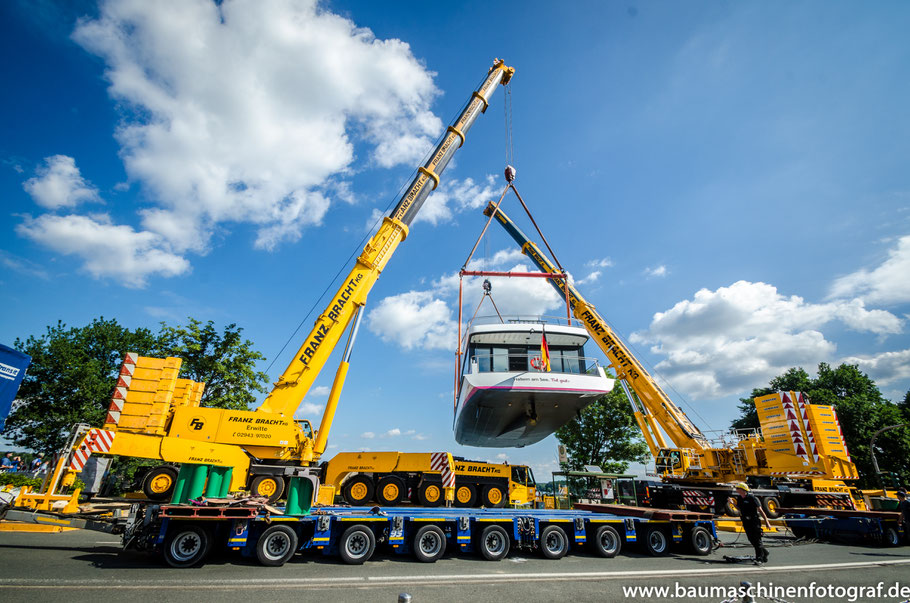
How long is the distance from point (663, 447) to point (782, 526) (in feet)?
14.7

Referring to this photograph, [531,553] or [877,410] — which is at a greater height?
[877,410]

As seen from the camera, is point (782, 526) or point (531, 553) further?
point (782, 526)

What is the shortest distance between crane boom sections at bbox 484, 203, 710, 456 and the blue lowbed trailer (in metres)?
7.77

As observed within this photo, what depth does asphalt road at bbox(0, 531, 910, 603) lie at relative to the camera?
515 centimetres

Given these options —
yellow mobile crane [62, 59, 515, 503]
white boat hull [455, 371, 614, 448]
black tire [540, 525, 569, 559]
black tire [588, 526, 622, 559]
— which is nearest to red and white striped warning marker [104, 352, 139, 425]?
yellow mobile crane [62, 59, 515, 503]

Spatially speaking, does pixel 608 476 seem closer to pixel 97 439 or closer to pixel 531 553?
pixel 531 553

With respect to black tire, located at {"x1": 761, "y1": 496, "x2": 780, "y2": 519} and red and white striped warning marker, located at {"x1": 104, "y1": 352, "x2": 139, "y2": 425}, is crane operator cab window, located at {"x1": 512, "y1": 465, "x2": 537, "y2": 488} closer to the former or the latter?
black tire, located at {"x1": 761, "y1": 496, "x2": 780, "y2": 519}

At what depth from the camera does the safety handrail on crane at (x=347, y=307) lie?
465 inches

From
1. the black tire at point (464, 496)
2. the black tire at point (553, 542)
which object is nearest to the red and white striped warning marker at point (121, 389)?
the black tire at point (464, 496)

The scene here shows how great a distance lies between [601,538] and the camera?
28.2ft

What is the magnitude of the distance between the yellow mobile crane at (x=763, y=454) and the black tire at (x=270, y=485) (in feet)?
37.5

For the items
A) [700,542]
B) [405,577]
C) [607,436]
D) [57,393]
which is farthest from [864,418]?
[57,393]

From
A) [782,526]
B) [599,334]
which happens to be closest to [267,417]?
[599,334]

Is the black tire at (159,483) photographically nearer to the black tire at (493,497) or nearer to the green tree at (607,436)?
the black tire at (493,497)
